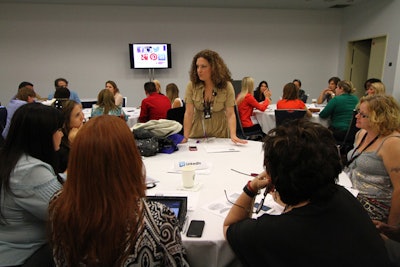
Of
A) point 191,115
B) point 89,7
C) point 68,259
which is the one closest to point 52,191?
point 68,259

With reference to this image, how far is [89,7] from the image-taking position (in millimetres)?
7398

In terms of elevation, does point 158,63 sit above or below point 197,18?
below

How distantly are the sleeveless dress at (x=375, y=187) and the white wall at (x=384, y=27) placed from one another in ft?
19.5

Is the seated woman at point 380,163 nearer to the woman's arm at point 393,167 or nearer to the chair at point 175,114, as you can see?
the woman's arm at point 393,167

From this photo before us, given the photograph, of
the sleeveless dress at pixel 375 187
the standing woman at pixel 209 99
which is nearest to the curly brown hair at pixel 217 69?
the standing woman at pixel 209 99

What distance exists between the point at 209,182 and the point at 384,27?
24.1 feet

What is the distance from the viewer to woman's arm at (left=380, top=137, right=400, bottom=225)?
1.65m

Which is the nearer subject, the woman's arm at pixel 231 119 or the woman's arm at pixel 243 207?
the woman's arm at pixel 243 207

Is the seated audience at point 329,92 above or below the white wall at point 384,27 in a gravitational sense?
below

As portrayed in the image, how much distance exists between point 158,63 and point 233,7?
101 inches

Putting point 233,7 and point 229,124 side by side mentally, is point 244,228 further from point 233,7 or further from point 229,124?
point 233,7

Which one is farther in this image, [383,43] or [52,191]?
[383,43]

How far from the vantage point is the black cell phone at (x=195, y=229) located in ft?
4.00

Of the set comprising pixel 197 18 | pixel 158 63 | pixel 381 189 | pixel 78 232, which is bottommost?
pixel 381 189
